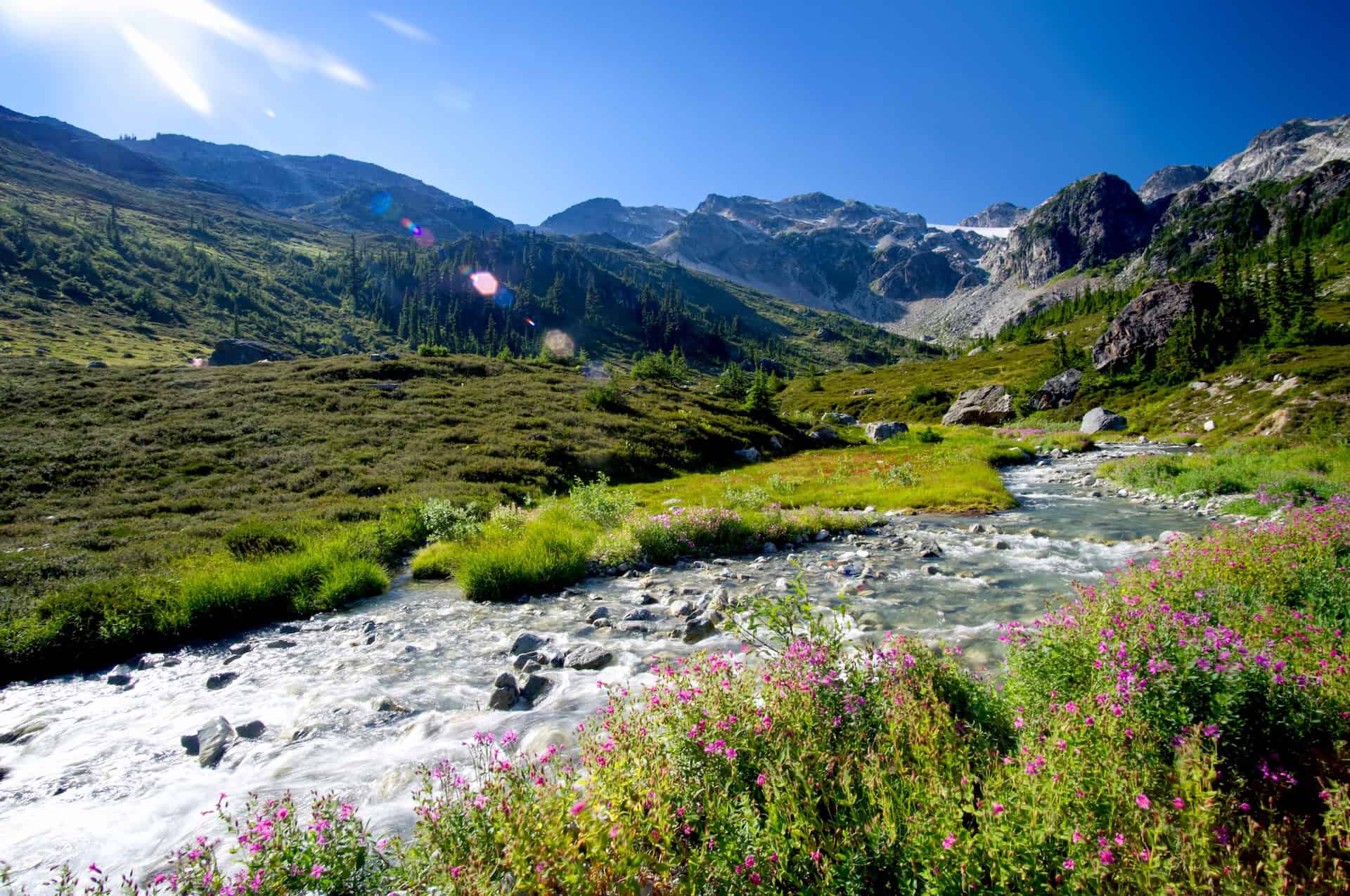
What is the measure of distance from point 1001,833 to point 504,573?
10.6 metres

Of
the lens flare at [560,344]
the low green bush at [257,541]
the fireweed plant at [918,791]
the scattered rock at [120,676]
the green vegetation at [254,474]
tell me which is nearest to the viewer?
the fireweed plant at [918,791]

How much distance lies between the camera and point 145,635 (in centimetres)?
951

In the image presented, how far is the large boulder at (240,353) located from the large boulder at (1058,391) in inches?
5040

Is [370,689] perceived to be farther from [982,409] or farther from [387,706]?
[982,409]

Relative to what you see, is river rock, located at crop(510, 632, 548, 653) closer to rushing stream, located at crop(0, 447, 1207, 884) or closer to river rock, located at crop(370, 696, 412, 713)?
rushing stream, located at crop(0, 447, 1207, 884)

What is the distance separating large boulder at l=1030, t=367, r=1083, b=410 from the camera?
6812 centimetres

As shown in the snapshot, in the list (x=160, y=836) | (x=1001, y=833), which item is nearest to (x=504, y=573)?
(x=160, y=836)

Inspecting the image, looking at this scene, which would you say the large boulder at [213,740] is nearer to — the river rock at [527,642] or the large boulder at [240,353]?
the river rock at [527,642]

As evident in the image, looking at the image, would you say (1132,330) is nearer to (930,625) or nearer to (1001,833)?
(930,625)

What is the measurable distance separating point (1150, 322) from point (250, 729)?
94519mm

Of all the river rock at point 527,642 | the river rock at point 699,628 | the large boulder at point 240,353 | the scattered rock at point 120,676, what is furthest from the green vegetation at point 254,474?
the large boulder at point 240,353

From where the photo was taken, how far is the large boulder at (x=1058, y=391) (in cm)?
6812

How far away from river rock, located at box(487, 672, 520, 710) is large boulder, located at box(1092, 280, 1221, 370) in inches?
3407

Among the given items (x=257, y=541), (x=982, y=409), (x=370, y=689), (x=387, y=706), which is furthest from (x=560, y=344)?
(x=387, y=706)
